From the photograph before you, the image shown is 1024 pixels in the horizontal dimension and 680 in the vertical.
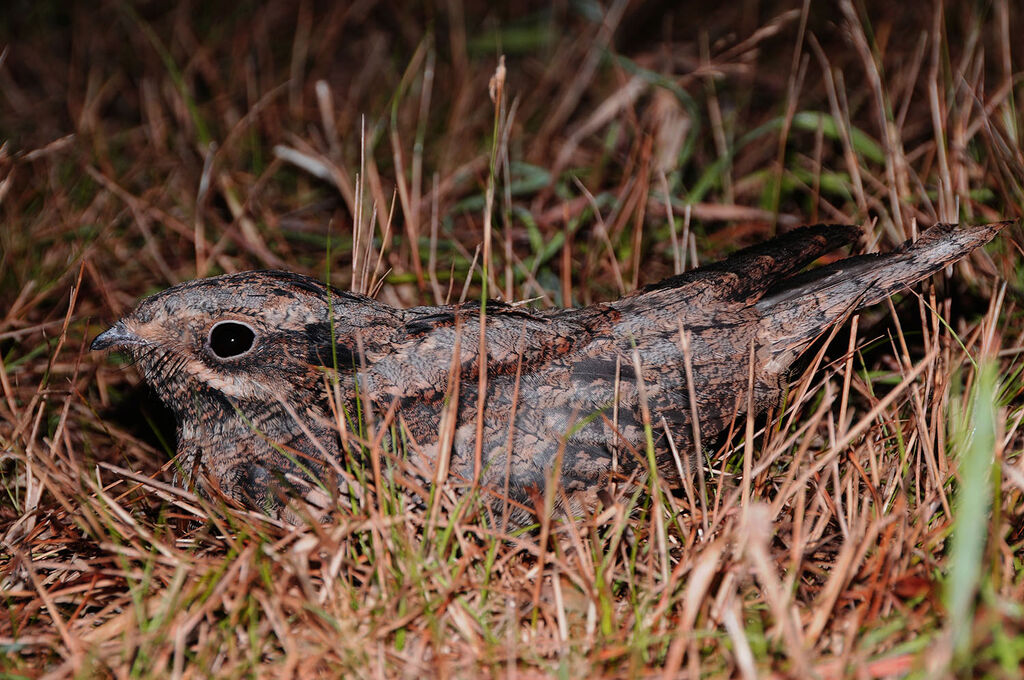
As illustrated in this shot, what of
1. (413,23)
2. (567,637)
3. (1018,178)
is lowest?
(567,637)

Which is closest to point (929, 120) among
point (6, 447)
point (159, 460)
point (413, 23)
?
point (413, 23)

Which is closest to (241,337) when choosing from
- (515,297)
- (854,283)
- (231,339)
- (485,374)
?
(231,339)

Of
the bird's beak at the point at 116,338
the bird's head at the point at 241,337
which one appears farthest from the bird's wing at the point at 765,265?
the bird's beak at the point at 116,338

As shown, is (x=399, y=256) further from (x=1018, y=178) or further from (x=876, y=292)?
(x=1018, y=178)

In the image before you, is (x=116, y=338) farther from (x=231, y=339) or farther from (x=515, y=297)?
(x=515, y=297)

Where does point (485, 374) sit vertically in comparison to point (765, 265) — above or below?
below

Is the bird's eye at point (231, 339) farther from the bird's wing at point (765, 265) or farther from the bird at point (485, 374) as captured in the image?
the bird's wing at point (765, 265)
